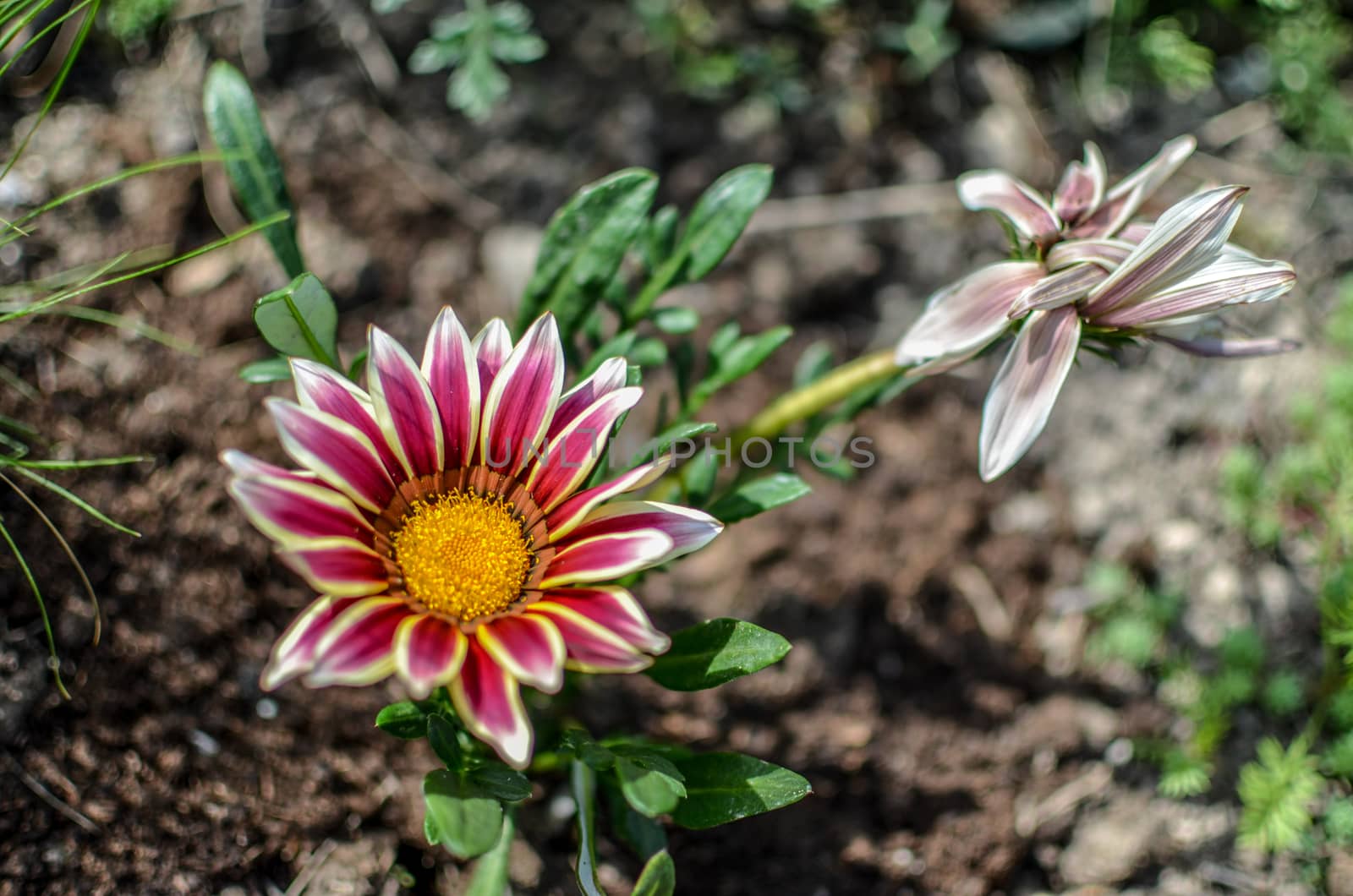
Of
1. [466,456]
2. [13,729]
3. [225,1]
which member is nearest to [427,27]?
[225,1]

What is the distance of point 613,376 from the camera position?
1422 millimetres

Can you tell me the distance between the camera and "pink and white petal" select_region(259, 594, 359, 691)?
113 cm

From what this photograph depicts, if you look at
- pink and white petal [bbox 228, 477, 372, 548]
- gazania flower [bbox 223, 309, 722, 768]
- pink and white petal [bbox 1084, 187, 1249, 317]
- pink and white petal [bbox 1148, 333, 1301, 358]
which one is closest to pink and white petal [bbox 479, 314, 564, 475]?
gazania flower [bbox 223, 309, 722, 768]

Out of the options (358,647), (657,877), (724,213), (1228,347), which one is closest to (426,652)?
(358,647)

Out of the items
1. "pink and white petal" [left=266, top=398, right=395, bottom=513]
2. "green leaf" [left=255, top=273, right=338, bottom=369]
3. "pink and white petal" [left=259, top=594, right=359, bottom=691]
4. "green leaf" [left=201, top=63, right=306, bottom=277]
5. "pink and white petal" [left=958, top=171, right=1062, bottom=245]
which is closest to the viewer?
"pink and white petal" [left=259, top=594, right=359, bottom=691]

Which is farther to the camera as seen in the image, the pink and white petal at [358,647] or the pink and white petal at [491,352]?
the pink and white petal at [491,352]

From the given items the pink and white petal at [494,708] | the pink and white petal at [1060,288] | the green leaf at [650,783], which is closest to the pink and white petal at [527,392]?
the pink and white petal at [494,708]

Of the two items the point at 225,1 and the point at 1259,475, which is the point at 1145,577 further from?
the point at 225,1

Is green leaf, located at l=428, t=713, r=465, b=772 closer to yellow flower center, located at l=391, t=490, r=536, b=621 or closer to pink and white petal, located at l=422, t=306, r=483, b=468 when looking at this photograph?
yellow flower center, located at l=391, t=490, r=536, b=621

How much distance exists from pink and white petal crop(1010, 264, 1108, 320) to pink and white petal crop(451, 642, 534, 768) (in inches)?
36.2

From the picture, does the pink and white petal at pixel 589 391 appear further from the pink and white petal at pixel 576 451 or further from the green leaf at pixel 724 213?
the green leaf at pixel 724 213

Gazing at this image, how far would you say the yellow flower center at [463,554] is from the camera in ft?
4.57

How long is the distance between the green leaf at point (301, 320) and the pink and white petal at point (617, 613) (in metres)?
0.57

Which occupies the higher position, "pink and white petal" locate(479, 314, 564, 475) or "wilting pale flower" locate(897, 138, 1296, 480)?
"pink and white petal" locate(479, 314, 564, 475)
